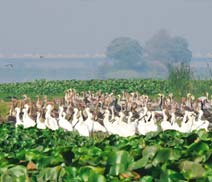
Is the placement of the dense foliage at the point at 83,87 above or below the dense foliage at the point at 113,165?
below

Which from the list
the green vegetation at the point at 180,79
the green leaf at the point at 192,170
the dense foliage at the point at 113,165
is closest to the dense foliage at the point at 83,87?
the green vegetation at the point at 180,79

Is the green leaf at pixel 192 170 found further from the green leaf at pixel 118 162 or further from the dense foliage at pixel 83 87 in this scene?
the dense foliage at pixel 83 87

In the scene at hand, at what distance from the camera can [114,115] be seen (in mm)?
29734

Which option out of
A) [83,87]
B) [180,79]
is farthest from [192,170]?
[83,87]

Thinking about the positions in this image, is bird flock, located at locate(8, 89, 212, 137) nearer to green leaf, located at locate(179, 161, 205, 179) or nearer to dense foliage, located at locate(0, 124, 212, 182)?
dense foliage, located at locate(0, 124, 212, 182)

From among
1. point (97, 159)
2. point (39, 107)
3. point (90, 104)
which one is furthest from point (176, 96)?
point (97, 159)

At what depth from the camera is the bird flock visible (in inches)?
826

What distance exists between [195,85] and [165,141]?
2775cm

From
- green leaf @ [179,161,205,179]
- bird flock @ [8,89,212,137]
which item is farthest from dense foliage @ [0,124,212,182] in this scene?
→ bird flock @ [8,89,212,137]

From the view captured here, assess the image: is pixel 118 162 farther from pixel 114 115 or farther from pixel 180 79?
pixel 180 79

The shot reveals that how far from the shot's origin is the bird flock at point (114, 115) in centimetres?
2098

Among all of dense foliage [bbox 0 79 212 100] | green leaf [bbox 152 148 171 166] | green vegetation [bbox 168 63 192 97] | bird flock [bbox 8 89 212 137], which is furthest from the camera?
dense foliage [bbox 0 79 212 100]

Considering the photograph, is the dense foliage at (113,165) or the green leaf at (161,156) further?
the green leaf at (161,156)

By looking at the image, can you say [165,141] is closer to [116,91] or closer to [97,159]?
[97,159]
